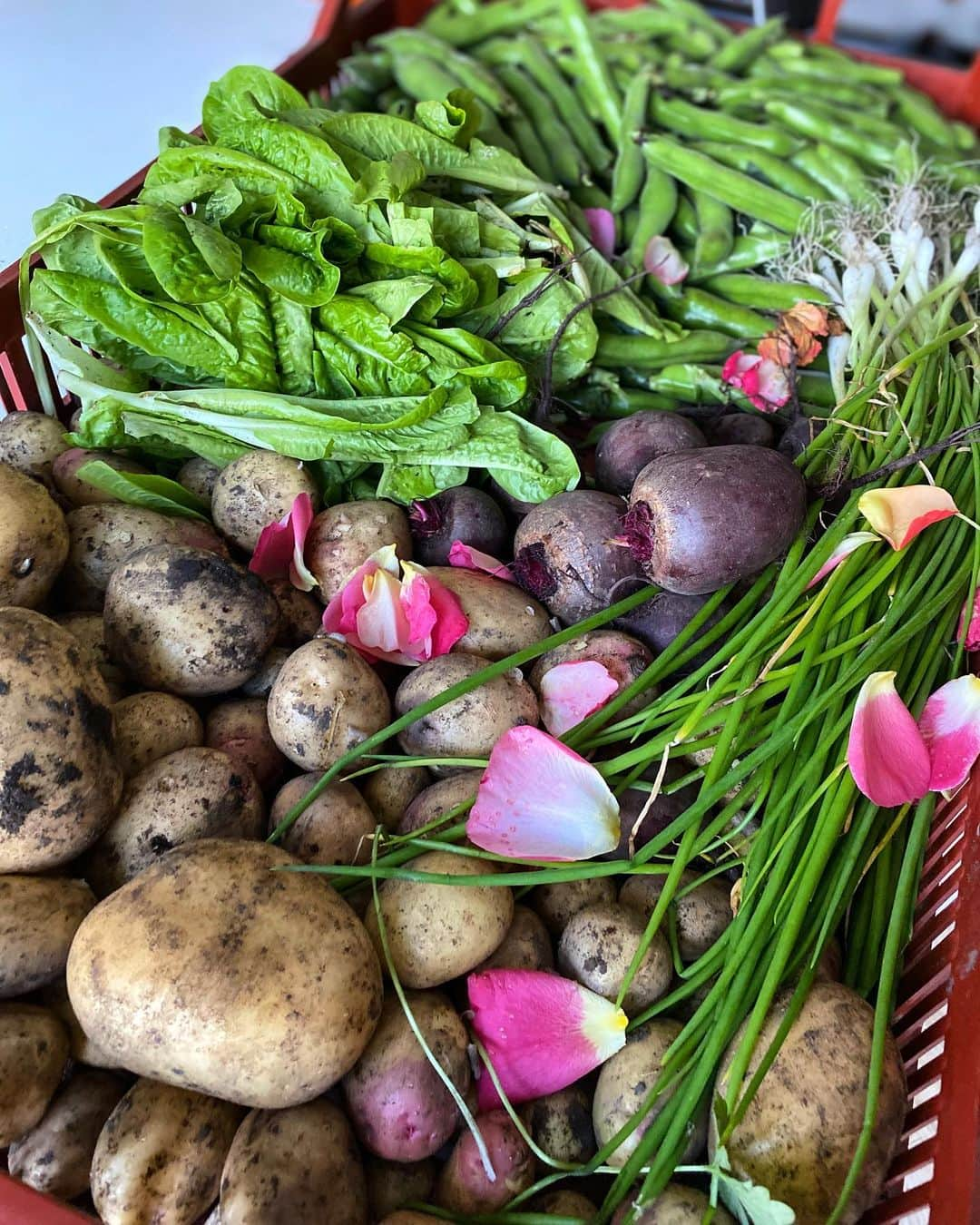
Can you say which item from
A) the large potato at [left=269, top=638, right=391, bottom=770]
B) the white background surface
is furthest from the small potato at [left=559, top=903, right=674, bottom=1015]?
the white background surface

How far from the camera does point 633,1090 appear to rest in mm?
876

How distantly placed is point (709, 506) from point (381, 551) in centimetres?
44

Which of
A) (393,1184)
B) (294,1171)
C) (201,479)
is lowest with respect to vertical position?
(393,1184)

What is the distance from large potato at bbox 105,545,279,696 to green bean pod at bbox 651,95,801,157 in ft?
5.22

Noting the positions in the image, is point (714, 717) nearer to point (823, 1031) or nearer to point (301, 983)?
point (823, 1031)

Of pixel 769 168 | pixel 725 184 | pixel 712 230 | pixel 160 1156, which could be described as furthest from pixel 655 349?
pixel 160 1156

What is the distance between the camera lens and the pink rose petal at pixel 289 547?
1226 mm

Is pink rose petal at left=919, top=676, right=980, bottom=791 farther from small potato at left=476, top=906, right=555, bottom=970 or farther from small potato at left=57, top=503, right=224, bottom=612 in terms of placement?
small potato at left=57, top=503, right=224, bottom=612

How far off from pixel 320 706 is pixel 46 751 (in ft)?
1.00

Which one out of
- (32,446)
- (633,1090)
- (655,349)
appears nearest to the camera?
(633,1090)

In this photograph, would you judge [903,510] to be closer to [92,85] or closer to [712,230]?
[712,230]

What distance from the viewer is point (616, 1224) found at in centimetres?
81

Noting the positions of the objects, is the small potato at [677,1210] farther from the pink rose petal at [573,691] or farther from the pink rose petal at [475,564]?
the pink rose petal at [475,564]

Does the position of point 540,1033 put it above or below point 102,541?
below
